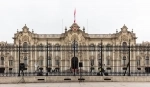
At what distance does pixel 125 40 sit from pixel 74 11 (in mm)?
12800

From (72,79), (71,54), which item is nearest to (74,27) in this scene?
(71,54)

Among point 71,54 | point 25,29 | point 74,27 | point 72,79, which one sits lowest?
point 72,79

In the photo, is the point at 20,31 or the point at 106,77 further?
the point at 20,31

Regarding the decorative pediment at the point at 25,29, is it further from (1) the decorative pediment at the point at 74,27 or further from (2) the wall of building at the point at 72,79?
(2) the wall of building at the point at 72,79

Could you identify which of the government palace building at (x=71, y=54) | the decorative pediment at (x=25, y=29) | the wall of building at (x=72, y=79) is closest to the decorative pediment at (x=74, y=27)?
the government palace building at (x=71, y=54)

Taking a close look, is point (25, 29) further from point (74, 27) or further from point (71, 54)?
point (71, 54)

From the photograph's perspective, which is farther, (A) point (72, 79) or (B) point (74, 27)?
(B) point (74, 27)

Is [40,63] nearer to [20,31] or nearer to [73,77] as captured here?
[20,31]

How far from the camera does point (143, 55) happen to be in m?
58.8

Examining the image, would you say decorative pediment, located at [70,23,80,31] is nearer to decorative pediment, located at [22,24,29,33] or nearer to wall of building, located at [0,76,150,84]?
decorative pediment, located at [22,24,29,33]

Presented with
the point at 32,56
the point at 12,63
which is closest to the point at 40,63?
the point at 32,56

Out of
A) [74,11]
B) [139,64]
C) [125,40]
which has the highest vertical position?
[74,11]

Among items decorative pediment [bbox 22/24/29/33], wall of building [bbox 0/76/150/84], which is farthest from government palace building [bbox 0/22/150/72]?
wall of building [bbox 0/76/150/84]

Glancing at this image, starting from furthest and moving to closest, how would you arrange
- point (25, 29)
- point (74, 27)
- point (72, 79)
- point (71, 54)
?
1. point (25, 29)
2. point (74, 27)
3. point (71, 54)
4. point (72, 79)
